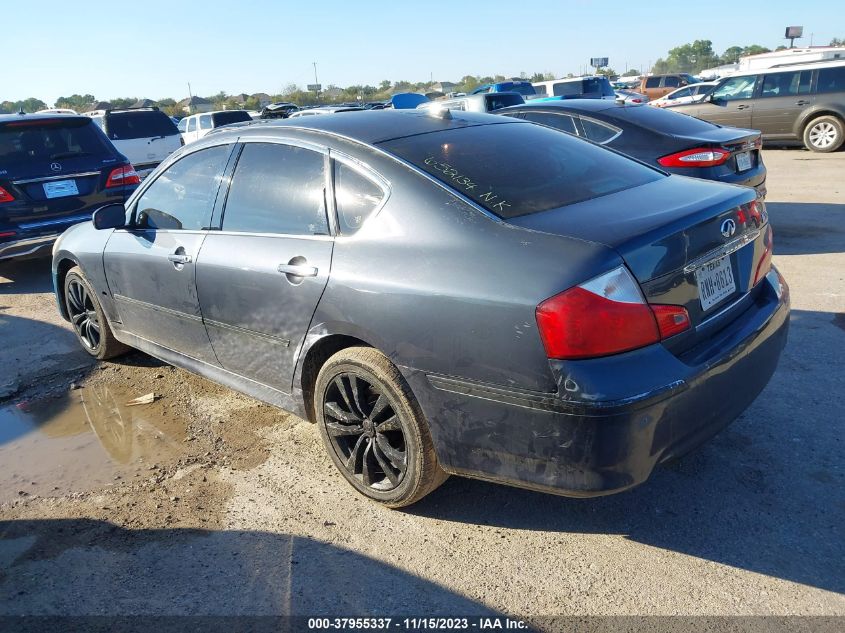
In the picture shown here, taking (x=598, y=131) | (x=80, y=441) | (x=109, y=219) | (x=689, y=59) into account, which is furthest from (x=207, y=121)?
(x=689, y=59)

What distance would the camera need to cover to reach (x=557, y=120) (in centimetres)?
733

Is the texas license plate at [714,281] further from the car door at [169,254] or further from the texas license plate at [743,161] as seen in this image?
the texas license plate at [743,161]

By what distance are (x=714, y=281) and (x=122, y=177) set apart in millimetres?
7201

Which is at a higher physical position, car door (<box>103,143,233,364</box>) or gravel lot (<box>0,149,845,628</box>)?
car door (<box>103,143,233,364</box>)

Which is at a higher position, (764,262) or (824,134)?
(764,262)

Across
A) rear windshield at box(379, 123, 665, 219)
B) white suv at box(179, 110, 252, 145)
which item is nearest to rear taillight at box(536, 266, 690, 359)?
rear windshield at box(379, 123, 665, 219)

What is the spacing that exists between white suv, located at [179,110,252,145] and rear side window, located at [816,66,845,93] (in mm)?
16341

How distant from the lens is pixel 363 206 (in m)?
3.07

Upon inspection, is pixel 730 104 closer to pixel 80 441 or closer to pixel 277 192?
pixel 277 192

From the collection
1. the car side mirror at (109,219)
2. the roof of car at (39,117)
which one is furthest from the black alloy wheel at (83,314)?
the roof of car at (39,117)

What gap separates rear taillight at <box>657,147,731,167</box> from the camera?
6.41 metres

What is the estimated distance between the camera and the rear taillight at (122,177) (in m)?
7.96

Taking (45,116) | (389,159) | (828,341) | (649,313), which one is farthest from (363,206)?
(45,116)

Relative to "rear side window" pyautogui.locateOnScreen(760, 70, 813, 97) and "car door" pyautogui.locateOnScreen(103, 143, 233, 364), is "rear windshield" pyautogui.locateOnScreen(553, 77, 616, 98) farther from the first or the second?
"car door" pyautogui.locateOnScreen(103, 143, 233, 364)
